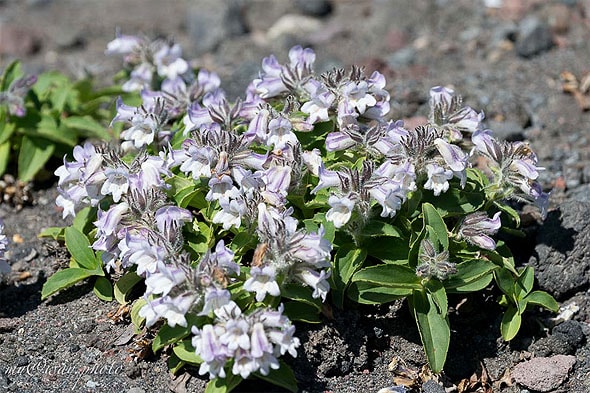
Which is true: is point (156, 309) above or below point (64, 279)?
above

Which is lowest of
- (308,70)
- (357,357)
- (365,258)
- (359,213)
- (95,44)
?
(95,44)

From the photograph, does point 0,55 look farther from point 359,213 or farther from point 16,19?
point 359,213

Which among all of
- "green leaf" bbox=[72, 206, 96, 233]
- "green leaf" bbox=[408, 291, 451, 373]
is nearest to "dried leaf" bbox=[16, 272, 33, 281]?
"green leaf" bbox=[72, 206, 96, 233]

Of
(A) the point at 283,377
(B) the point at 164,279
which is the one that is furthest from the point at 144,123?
(A) the point at 283,377

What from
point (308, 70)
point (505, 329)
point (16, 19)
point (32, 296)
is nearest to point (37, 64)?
point (16, 19)

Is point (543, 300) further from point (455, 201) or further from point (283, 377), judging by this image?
point (283, 377)
